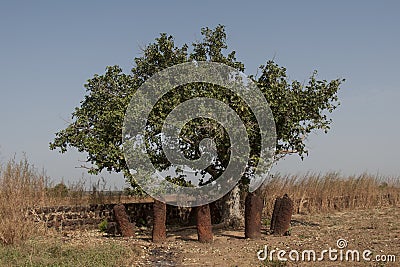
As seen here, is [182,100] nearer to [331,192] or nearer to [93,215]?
[93,215]

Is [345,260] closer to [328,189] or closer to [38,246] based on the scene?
[38,246]

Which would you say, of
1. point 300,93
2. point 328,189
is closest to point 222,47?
point 300,93

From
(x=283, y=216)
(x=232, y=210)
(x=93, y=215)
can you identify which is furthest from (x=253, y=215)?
(x=93, y=215)

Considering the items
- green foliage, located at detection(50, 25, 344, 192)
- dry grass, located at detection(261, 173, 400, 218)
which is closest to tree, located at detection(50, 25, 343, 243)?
green foliage, located at detection(50, 25, 344, 192)

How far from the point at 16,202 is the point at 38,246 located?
3.96 ft

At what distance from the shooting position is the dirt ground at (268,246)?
27.2ft

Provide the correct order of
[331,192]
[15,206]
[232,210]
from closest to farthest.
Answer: [15,206], [232,210], [331,192]

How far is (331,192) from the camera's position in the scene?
19.3 metres

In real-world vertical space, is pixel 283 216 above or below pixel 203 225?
above

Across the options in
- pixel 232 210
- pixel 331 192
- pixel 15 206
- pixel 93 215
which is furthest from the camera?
pixel 331 192

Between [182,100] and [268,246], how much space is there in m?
3.92

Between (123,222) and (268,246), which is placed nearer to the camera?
(268,246)

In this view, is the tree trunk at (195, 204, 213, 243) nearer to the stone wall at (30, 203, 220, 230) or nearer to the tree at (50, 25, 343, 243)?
the tree at (50, 25, 343, 243)

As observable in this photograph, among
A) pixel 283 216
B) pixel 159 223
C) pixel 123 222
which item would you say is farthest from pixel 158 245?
pixel 283 216
